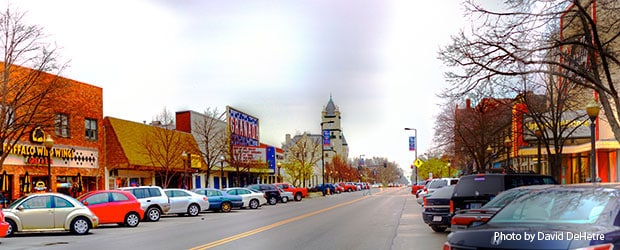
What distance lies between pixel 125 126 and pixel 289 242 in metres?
27.9

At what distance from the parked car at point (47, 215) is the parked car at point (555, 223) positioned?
15.9 meters

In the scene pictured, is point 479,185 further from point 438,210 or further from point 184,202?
point 184,202

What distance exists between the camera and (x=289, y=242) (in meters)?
15.6

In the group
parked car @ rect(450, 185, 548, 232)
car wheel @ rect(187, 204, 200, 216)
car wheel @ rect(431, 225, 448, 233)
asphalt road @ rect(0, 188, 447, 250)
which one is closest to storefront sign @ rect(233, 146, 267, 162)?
car wheel @ rect(187, 204, 200, 216)

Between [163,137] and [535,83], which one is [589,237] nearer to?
[535,83]

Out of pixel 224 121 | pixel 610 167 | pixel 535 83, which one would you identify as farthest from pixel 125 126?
pixel 610 167

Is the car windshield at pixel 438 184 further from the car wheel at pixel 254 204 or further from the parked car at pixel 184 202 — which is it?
the car wheel at pixel 254 204

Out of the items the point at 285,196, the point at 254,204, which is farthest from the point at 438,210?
the point at 285,196

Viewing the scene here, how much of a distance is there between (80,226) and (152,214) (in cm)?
717

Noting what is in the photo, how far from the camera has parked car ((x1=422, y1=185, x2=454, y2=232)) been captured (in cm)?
1814

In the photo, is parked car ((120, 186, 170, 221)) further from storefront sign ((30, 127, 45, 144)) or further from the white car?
the white car

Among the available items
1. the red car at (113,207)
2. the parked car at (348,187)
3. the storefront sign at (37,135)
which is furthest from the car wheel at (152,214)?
the parked car at (348,187)

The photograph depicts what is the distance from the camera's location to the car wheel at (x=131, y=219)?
23281 millimetres

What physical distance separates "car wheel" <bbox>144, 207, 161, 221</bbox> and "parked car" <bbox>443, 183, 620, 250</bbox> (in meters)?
21.6
